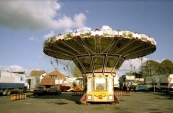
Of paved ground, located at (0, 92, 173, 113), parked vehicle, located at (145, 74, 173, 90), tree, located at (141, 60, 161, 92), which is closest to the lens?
paved ground, located at (0, 92, 173, 113)

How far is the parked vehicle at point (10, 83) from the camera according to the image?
112ft

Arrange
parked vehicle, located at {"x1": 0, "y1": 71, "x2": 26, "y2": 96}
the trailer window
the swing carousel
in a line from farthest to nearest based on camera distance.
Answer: parked vehicle, located at {"x1": 0, "y1": 71, "x2": 26, "y2": 96} < the trailer window < the swing carousel

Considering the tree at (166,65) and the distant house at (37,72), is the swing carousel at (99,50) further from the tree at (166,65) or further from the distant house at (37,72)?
the distant house at (37,72)

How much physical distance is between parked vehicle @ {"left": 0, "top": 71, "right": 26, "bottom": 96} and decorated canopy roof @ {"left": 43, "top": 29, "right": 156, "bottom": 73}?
1512 cm

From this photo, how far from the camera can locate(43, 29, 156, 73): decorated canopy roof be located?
16828mm

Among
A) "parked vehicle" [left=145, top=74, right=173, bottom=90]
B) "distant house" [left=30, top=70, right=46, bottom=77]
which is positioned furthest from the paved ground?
"distant house" [left=30, top=70, right=46, bottom=77]

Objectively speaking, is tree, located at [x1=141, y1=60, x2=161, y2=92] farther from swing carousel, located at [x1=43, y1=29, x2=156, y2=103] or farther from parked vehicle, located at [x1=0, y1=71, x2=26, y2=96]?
swing carousel, located at [x1=43, y1=29, x2=156, y2=103]

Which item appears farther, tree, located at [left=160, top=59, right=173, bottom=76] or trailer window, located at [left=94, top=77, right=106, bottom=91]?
tree, located at [left=160, top=59, right=173, bottom=76]

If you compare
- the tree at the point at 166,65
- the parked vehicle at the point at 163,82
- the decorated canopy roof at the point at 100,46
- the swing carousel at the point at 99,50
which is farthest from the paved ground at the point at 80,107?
the tree at the point at 166,65

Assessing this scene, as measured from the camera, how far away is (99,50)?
19.3 metres

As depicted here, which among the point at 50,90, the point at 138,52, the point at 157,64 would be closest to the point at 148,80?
the point at 157,64

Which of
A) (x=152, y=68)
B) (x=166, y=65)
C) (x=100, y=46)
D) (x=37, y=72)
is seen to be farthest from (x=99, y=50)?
(x=37, y=72)

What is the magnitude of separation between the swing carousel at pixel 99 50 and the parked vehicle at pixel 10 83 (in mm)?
16623

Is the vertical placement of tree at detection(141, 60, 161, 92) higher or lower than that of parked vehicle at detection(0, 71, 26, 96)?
higher
